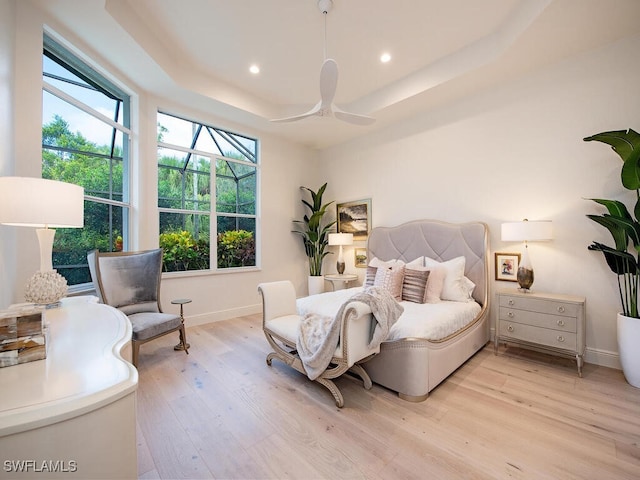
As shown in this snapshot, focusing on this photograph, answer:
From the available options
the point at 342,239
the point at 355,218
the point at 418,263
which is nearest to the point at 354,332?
the point at 418,263

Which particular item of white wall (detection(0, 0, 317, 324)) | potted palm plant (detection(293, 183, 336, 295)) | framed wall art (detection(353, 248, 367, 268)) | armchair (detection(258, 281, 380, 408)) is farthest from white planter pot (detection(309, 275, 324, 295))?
armchair (detection(258, 281, 380, 408))

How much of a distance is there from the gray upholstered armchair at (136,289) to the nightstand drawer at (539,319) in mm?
3379

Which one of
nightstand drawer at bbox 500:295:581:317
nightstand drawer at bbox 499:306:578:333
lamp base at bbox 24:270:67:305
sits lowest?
nightstand drawer at bbox 499:306:578:333

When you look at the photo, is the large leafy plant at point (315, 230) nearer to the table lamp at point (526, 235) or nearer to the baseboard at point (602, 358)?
the table lamp at point (526, 235)

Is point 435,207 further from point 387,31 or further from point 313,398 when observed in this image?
point 313,398

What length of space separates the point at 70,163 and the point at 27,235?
2.75 feet

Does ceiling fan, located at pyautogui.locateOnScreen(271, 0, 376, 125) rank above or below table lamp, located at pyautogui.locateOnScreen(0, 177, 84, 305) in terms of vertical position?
above

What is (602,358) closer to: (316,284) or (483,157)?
(483,157)

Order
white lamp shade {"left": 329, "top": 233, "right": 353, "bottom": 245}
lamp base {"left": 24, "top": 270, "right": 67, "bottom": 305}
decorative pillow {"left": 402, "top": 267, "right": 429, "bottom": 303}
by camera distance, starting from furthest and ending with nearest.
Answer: white lamp shade {"left": 329, "top": 233, "right": 353, "bottom": 245}
decorative pillow {"left": 402, "top": 267, "right": 429, "bottom": 303}
lamp base {"left": 24, "top": 270, "right": 67, "bottom": 305}

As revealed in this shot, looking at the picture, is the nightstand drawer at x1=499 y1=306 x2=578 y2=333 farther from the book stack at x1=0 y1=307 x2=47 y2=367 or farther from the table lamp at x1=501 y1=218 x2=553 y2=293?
the book stack at x1=0 y1=307 x2=47 y2=367

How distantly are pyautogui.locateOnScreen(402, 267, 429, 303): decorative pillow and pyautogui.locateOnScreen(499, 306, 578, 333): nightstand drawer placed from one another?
80 centimetres

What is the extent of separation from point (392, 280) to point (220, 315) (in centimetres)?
266

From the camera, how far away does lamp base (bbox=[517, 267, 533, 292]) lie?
9.24 feet

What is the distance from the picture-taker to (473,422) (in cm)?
184
